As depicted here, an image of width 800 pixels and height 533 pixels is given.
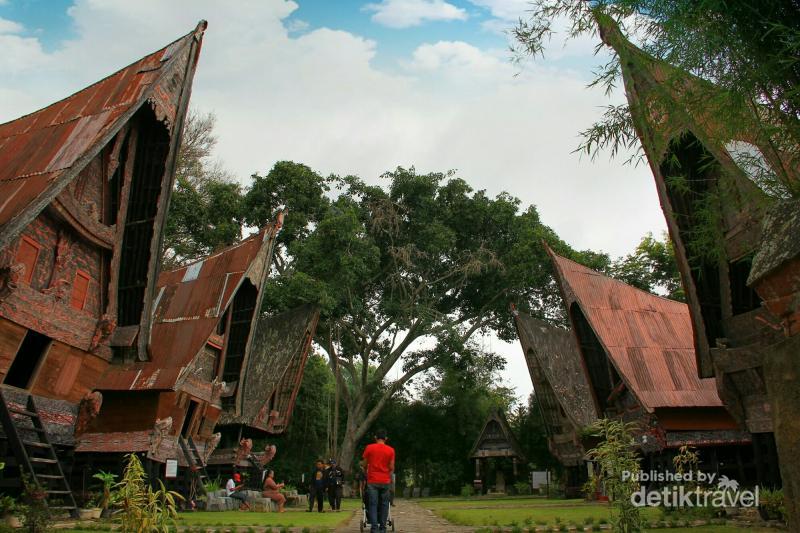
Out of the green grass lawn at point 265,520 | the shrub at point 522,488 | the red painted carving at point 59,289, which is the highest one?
the red painted carving at point 59,289

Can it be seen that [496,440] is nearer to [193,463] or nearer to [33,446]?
[193,463]

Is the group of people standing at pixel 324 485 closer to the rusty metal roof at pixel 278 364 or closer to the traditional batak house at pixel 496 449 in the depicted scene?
the rusty metal roof at pixel 278 364

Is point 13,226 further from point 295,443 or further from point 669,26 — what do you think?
point 295,443

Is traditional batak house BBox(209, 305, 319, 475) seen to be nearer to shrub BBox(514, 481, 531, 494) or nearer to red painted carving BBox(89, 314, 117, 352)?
red painted carving BBox(89, 314, 117, 352)

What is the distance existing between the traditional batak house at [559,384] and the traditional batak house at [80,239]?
1604 cm

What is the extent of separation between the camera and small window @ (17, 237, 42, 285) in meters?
10.4

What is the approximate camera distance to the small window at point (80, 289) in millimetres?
11656

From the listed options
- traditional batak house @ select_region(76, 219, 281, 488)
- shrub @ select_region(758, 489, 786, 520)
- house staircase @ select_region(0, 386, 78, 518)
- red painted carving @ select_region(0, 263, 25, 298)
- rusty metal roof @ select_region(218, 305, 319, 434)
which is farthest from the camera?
rusty metal roof @ select_region(218, 305, 319, 434)

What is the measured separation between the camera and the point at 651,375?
16.8 metres

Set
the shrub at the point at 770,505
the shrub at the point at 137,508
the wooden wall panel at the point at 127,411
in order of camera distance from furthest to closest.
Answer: the wooden wall panel at the point at 127,411, the shrub at the point at 770,505, the shrub at the point at 137,508

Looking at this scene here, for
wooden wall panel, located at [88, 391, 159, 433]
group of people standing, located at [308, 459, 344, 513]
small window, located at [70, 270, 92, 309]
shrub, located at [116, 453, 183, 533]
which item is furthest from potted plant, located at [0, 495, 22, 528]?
group of people standing, located at [308, 459, 344, 513]

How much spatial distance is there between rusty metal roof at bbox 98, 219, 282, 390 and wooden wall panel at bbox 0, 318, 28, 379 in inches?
184

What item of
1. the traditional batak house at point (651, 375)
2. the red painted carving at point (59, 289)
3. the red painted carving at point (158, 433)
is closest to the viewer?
the red painted carving at point (59, 289)

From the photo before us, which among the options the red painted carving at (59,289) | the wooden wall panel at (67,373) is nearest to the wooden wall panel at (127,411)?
the wooden wall panel at (67,373)
